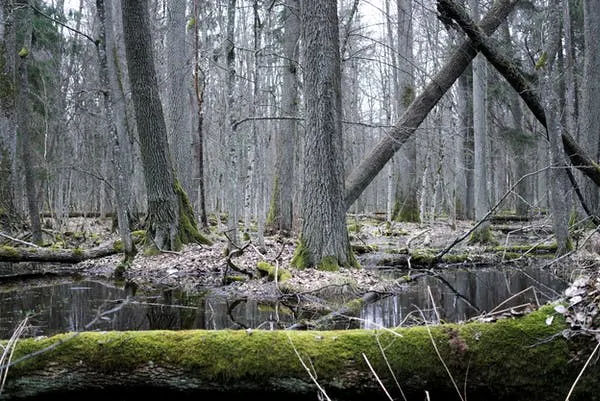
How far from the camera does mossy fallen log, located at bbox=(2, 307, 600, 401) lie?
3.18 metres

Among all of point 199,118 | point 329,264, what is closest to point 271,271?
point 329,264

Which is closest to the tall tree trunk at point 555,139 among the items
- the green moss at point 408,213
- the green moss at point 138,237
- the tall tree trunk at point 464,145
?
the green moss at point 138,237

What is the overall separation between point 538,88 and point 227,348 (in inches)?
341

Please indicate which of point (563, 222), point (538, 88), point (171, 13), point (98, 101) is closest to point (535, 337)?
point (563, 222)

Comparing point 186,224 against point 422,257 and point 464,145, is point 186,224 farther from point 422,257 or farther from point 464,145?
point 464,145

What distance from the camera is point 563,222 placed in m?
9.30

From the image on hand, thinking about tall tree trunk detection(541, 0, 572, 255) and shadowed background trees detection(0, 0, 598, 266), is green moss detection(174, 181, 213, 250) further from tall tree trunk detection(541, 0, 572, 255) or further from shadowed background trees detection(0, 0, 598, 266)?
tall tree trunk detection(541, 0, 572, 255)

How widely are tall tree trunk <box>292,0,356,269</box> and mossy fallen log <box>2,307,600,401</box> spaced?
16.2ft

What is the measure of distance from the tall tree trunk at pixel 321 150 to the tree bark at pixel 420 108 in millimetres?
1512

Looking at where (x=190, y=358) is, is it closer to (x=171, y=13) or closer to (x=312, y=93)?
(x=312, y=93)

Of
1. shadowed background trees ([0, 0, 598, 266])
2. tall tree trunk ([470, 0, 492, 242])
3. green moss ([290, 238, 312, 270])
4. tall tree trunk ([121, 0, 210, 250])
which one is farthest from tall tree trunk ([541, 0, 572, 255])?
tall tree trunk ([121, 0, 210, 250])

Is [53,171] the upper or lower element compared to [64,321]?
upper

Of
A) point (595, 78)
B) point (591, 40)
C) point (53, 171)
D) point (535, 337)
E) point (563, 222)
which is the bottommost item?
point (535, 337)

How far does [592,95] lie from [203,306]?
11690mm
